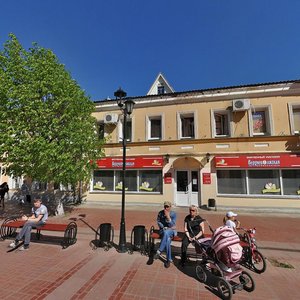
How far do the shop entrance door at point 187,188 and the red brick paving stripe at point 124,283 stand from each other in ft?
27.5

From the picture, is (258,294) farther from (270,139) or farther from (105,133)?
(105,133)

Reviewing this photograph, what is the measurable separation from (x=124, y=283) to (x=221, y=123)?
38.1 feet

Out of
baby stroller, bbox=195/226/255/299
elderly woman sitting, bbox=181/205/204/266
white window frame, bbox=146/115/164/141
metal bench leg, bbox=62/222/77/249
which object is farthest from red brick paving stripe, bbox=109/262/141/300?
white window frame, bbox=146/115/164/141

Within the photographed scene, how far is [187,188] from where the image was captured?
13.1m

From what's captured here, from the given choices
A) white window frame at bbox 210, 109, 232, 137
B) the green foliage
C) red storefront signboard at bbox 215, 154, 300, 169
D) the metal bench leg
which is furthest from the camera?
white window frame at bbox 210, 109, 232, 137

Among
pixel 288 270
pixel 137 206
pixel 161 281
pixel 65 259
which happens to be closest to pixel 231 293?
pixel 161 281

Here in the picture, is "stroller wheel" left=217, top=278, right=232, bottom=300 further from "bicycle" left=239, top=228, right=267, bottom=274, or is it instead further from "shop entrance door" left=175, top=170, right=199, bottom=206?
"shop entrance door" left=175, top=170, right=199, bottom=206

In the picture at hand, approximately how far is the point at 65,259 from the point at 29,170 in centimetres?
533

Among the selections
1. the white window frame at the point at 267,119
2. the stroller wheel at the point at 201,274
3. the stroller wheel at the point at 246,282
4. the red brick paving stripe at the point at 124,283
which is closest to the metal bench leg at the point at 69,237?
the red brick paving stripe at the point at 124,283

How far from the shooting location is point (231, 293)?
3.56m

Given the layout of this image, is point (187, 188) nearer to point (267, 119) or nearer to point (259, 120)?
point (259, 120)

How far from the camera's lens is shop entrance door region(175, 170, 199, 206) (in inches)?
513

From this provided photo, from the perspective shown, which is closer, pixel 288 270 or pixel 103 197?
pixel 288 270

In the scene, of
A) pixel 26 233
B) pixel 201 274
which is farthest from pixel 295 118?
pixel 26 233
